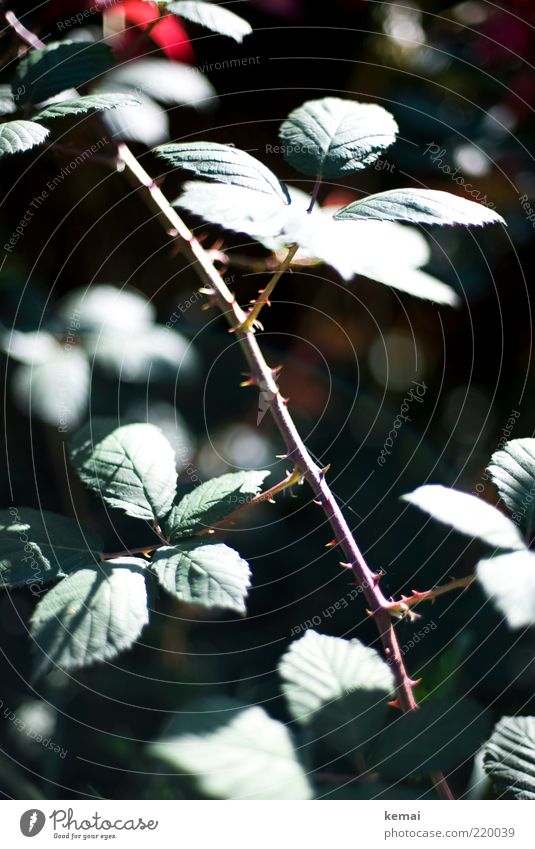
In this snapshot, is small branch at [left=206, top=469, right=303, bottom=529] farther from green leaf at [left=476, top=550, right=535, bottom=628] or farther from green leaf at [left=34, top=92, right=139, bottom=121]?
green leaf at [left=34, top=92, right=139, bottom=121]

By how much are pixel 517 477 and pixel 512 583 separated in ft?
0.38

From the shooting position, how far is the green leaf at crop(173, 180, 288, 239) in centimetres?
38

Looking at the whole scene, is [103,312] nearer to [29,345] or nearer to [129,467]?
[29,345]

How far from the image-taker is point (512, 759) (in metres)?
0.44

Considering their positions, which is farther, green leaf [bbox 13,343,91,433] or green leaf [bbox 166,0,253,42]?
green leaf [bbox 13,343,91,433]

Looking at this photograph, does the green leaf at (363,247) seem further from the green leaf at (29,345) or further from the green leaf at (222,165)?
the green leaf at (29,345)

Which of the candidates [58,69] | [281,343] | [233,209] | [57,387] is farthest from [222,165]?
[281,343]

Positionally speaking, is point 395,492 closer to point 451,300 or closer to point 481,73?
point 451,300

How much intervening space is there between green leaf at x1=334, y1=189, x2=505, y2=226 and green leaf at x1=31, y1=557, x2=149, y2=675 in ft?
0.75

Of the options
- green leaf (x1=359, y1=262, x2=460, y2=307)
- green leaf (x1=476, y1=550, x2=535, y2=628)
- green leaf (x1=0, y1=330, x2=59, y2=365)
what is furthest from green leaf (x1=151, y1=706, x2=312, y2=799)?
green leaf (x1=0, y1=330, x2=59, y2=365)

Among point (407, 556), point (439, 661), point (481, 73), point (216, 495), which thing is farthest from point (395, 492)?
point (481, 73)

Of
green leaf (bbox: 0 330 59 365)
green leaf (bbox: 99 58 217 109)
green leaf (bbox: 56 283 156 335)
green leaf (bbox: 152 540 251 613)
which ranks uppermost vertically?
green leaf (bbox: 99 58 217 109)

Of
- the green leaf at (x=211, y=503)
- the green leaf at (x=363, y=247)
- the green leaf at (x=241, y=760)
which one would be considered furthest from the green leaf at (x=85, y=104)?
the green leaf at (x=241, y=760)

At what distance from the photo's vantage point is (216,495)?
0.47 m
